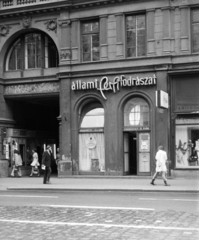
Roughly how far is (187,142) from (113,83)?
16.1 feet

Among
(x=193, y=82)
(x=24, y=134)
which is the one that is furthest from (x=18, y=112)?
(x=193, y=82)

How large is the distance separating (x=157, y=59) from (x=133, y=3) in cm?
331

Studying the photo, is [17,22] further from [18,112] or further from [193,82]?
[193,82]

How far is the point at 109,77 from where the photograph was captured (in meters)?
25.5

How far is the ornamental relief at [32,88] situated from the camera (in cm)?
2738

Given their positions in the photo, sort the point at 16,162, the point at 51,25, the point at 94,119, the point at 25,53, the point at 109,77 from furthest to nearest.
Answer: the point at 25,53 → the point at 16,162 → the point at 51,25 → the point at 94,119 → the point at 109,77

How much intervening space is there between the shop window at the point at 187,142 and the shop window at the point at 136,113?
1793mm

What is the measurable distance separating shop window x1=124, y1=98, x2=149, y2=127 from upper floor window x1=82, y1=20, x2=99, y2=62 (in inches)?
127

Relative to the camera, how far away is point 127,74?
25.2 m

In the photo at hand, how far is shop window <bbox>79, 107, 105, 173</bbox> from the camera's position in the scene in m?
25.9

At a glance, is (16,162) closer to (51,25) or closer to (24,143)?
(24,143)

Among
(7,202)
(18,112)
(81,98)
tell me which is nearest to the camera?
(7,202)

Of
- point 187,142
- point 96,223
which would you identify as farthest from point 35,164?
point 96,223

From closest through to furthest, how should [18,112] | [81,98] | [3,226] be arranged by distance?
[3,226]
[81,98]
[18,112]
